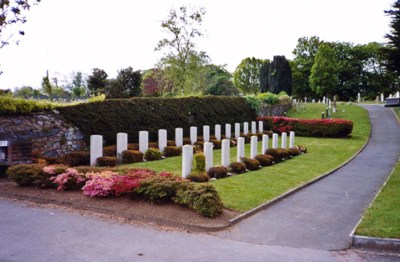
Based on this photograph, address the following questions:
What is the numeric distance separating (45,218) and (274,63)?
46.4m

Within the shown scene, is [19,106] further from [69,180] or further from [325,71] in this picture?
[325,71]

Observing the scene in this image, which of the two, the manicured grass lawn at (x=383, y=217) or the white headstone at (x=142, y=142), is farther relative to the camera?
the white headstone at (x=142, y=142)

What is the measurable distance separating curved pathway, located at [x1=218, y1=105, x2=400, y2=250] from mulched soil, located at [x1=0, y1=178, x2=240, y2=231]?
482mm

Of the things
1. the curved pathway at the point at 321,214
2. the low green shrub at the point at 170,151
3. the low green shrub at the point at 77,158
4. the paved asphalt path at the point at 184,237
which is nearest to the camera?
the paved asphalt path at the point at 184,237

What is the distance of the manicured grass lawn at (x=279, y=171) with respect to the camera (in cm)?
935

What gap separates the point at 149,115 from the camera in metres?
19.8

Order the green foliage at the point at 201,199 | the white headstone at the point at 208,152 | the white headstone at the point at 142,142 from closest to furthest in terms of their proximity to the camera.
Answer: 1. the green foliage at the point at 201,199
2. the white headstone at the point at 208,152
3. the white headstone at the point at 142,142

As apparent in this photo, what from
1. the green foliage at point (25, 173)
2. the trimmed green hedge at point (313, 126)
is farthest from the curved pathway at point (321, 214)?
the trimmed green hedge at point (313, 126)

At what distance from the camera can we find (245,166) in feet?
45.2

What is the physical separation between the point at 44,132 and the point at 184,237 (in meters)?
9.99

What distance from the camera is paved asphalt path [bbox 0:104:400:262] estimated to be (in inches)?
225

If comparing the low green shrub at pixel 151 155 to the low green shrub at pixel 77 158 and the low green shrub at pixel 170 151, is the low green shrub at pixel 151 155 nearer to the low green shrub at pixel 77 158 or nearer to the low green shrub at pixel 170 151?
the low green shrub at pixel 170 151

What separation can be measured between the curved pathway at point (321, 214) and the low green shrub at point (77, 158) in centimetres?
812

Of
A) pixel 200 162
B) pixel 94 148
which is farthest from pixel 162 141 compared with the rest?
pixel 200 162
